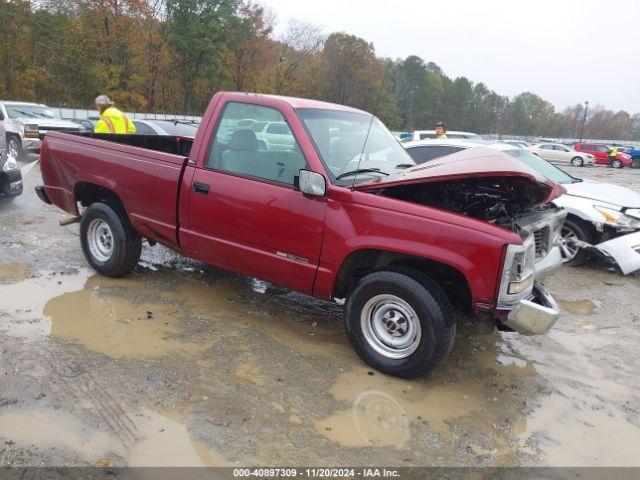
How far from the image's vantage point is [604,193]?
741 cm

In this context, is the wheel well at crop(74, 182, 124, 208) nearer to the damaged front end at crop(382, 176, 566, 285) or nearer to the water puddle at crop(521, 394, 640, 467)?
the damaged front end at crop(382, 176, 566, 285)

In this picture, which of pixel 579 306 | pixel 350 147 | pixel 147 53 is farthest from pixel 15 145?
pixel 147 53

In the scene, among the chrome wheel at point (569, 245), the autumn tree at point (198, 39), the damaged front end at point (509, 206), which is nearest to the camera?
the damaged front end at point (509, 206)

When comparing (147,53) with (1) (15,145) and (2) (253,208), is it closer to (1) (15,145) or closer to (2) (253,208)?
(1) (15,145)

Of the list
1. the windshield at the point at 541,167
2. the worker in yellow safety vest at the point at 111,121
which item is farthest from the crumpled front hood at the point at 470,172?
the worker in yellow safety vest at the point at 111,121

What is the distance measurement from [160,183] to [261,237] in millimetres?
1249

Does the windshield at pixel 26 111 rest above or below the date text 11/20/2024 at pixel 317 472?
above

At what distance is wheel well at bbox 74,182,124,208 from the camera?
539cm

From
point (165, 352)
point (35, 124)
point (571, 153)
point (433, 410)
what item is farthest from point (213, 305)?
point (571, 153)

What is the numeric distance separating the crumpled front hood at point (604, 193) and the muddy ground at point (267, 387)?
214 cm

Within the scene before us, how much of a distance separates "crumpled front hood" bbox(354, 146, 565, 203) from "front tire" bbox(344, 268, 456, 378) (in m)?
0.66

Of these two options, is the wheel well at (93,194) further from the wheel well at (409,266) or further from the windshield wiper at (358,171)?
the wheel well at (409,266)

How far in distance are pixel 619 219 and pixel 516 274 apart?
4366 millimetres

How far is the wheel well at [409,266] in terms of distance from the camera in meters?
3.72
